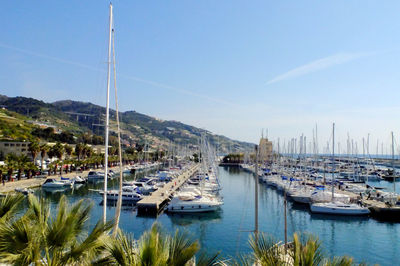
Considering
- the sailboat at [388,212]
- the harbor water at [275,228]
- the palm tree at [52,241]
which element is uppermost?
the palm tree at [52,241]

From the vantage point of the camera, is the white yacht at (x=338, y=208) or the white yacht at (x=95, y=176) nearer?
the white yacht at (x=338, y=208)

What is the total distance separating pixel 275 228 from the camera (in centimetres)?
3500

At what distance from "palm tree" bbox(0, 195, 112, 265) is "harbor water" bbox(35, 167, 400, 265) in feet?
59.0

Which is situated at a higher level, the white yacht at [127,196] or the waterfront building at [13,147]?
the waterfront building at [13,147]

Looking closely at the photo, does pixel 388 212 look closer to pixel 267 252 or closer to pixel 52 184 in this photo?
pixel 267 252

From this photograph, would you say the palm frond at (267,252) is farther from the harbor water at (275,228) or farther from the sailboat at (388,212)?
the sailboat at (388,212)

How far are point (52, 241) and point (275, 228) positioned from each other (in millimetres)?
31767

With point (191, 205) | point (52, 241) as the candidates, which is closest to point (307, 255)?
point (52, 241)

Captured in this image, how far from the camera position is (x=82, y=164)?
85.6m

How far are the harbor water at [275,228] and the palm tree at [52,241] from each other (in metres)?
18.0

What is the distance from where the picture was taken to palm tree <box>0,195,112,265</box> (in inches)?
274

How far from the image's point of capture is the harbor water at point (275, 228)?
2761cm

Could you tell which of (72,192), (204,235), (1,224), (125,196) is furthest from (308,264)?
(72,192)

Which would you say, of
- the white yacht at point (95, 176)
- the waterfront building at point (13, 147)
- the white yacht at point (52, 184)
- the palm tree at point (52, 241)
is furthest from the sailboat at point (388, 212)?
the waterfront building at point (13, 147)
